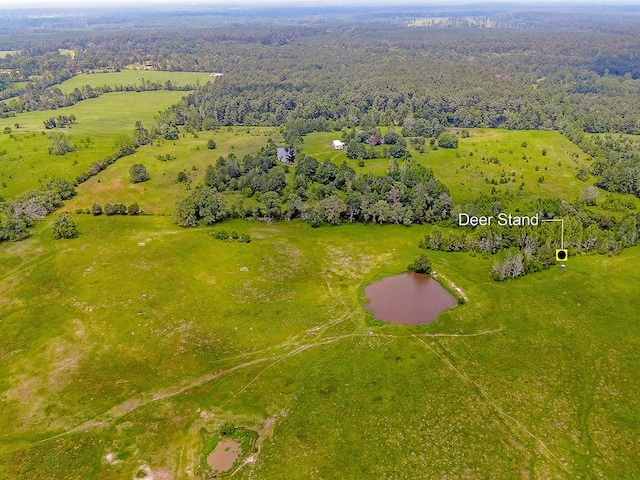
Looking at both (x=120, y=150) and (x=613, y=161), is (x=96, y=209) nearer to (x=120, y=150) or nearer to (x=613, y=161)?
(x=120, y=150)

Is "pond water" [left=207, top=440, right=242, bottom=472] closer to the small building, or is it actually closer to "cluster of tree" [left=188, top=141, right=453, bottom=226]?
"cluster of tree" [left=188, top=141, right=453, bottom=226]

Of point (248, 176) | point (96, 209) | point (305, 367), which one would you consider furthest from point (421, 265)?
point (96, 209)

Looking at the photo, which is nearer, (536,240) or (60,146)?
(536,240)

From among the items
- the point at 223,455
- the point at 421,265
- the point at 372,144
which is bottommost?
the point at 223,455

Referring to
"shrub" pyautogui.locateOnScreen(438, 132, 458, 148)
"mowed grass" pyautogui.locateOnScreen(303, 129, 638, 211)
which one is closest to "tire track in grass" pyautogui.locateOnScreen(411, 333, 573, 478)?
"mowed grass" pyautogui.locateOnScreen(303, 129, 638, 211)

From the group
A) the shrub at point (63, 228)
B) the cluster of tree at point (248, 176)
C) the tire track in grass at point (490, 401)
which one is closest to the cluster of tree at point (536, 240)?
the tire track in grass at point (490, 401)

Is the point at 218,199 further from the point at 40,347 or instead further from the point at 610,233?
the point at 610,233

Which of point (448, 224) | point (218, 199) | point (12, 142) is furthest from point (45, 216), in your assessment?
point (448, 224)
